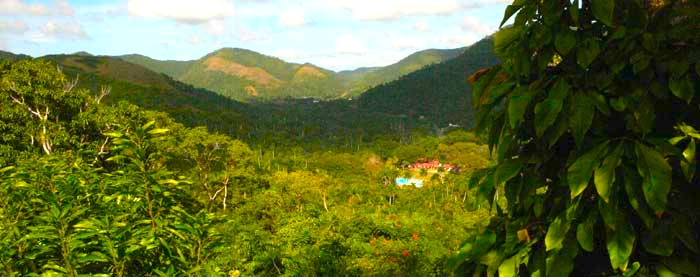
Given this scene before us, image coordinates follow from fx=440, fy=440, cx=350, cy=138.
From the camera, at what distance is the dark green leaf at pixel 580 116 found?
5.07 feet

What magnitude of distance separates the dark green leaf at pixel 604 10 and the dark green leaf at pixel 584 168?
0.44m

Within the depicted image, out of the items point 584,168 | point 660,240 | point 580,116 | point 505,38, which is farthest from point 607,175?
point 505,38

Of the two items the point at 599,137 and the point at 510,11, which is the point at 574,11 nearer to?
the point at 510,11

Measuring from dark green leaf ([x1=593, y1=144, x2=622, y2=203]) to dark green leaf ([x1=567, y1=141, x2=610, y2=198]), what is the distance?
3 cm

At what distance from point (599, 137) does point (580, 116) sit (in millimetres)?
197

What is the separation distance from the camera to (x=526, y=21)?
1.81 meters

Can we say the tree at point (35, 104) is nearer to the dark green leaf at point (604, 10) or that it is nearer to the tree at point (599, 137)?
the tree at point (599, 137)

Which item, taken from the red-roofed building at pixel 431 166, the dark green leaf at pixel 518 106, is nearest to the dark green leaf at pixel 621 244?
the dark green leaf at pixel 518 106

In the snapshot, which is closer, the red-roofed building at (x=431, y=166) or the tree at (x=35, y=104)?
the tree at (x=35, y=104)

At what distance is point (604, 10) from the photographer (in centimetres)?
159

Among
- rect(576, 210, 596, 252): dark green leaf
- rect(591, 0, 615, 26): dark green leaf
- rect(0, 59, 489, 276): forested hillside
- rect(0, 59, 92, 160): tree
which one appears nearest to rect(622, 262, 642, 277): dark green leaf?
rect(576, 210, 596, 252): dark green leaf

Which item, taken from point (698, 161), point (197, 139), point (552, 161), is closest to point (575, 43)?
point (552, 161)

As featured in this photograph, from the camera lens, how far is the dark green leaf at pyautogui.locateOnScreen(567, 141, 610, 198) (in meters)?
1.54

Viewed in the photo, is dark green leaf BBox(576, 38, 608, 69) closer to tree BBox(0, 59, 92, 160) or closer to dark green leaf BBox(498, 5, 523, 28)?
dark green leaf BBox(498, 5, 523, 28)
